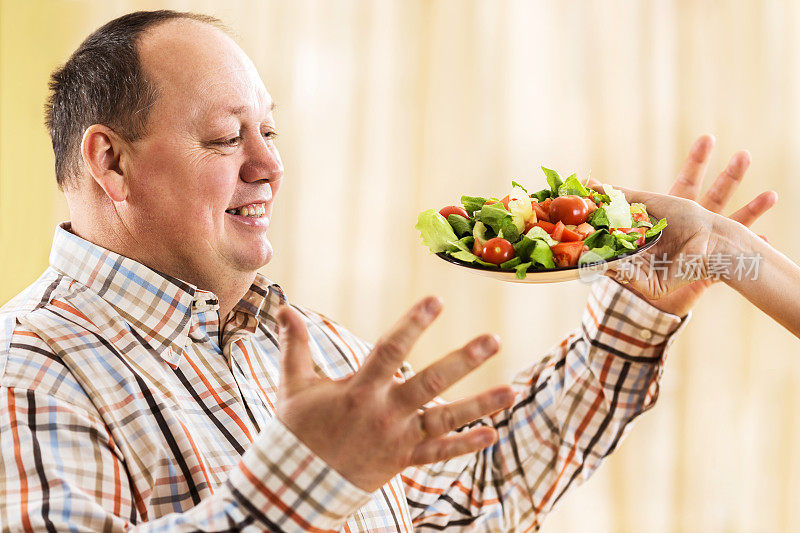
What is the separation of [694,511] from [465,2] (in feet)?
5.76

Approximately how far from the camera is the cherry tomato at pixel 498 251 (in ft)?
4.17

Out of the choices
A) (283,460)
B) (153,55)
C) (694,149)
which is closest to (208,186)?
(153,55)

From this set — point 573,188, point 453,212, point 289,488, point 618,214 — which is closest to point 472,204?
point 453,212

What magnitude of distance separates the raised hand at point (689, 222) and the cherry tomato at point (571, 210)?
0.18 metres

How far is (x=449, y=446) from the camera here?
0.84 metres

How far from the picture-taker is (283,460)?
33.6 inches

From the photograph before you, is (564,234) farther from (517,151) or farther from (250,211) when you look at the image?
(517,151)

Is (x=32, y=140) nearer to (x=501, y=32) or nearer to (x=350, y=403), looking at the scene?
(x=501, y=32)

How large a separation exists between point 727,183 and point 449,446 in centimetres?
100

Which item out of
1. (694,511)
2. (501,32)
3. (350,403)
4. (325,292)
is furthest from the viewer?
(325,292)

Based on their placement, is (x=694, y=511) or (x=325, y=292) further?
(x=325, y=292)

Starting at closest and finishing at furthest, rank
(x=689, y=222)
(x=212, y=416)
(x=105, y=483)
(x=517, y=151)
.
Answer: (x=105, y=483)
(x=212, y=416)
(x=689, y=222)
(x=517, y=151)

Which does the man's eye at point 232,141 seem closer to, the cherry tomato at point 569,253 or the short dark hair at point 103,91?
the short dark hair at point 103,91

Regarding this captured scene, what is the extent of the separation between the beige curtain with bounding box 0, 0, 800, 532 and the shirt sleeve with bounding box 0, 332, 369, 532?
1.59 meters
